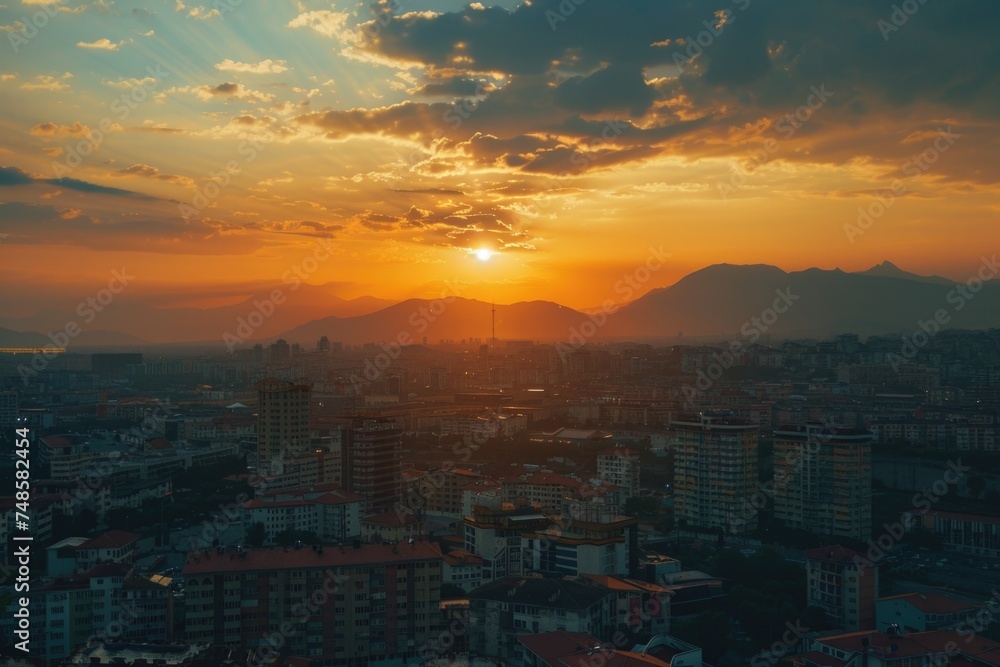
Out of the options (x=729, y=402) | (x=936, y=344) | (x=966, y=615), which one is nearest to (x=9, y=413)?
(x=729, y=402)

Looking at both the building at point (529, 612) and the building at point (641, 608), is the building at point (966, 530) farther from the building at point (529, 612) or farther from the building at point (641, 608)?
the building at point (529, 612)

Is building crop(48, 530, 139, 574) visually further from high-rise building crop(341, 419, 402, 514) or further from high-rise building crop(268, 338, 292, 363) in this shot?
high-rise building crop(268, 338, 292, 363)

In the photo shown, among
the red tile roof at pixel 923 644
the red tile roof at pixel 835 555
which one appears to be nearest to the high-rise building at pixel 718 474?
the red tile roof at pixel 835 555

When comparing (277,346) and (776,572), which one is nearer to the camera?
(776,572)

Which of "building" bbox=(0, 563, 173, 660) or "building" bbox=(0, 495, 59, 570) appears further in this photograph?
"building" bbox=(0, 495, 59, 570)

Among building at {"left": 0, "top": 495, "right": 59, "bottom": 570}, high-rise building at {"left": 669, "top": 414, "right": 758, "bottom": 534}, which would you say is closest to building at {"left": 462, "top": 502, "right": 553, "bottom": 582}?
high-rise building at {"left": 669, "top": 414, "right": 758, "bottom": 534}

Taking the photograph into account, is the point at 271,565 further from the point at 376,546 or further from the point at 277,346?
the point at 277,346

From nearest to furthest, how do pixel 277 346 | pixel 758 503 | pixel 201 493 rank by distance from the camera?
pixel 758 503, pixel 201 493, pixel 277 346
